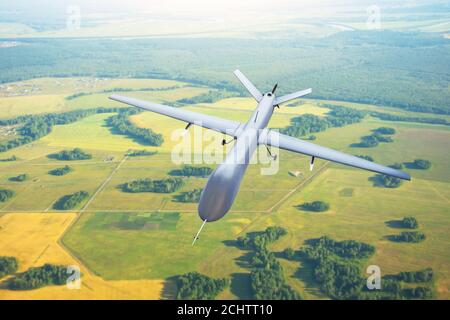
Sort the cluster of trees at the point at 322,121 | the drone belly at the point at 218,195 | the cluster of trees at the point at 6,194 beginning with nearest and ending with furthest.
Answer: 1. the drone belly at the point at 218,195
2. the cluster of trees at the point at 6,194
3. the cluster of trees at the point at 322,121

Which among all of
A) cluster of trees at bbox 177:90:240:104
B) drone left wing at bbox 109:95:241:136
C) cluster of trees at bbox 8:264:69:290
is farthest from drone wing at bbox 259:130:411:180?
cluster of trees at bbox 177:90:240:104

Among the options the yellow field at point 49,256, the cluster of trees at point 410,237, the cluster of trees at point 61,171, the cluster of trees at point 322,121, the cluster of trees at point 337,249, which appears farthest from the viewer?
the cluster of trees at point 322,121

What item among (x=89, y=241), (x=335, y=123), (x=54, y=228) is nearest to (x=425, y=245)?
(x=89, y=241)

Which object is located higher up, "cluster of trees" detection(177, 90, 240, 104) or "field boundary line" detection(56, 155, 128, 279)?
"cluster of trees" detection(177, 90, 240, 104)

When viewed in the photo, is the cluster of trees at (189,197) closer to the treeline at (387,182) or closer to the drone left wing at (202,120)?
the drone left wing at (202,120)

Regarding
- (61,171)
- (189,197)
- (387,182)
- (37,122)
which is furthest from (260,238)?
(37,122)

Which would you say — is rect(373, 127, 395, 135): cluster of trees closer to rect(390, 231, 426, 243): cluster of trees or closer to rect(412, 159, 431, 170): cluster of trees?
rect(412, 159, 431, 170): cluster of trees

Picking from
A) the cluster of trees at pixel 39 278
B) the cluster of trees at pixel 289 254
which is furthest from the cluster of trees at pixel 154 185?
the cluster of trees at pixel 289 254

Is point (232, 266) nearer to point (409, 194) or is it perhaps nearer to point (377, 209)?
point (377, 209)
